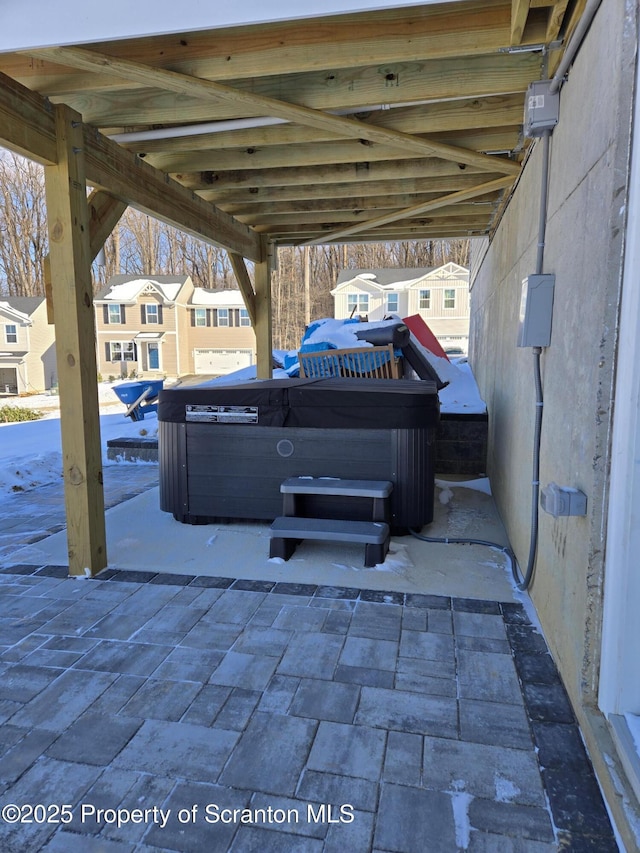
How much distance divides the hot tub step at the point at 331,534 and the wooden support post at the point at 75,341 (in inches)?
39.6

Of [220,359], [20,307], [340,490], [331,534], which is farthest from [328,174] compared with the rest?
[20,307]

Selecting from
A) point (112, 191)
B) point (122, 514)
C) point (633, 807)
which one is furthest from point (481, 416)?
point (633, 807)

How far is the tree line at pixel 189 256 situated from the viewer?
3028 cm

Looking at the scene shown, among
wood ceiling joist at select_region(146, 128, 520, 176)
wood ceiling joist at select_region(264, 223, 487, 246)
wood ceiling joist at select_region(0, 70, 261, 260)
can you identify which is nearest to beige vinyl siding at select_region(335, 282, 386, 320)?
wood ceiling joist at select_region(264, 223, 487, 246)

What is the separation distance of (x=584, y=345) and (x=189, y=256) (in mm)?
33622

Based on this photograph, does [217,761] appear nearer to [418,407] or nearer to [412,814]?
[412,814]

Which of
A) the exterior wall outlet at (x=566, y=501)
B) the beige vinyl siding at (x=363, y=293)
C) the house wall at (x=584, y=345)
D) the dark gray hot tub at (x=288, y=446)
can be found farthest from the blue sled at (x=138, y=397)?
the beige vinyl siding at (x=363, y=293)

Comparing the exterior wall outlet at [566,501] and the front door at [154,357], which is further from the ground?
the front door at [154,357]

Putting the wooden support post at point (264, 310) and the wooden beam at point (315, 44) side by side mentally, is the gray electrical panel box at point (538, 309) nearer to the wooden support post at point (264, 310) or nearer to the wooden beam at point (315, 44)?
the wooden beam at point (315, 44)

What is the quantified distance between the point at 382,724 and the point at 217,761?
1.76 ft

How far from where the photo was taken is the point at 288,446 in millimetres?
3658

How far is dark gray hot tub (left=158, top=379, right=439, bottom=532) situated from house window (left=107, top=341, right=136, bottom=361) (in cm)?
2149

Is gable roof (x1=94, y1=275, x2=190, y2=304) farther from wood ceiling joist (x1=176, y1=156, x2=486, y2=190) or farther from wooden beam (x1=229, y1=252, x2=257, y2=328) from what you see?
wood ceiling joist (x1=176, y1=156, x2=486, y2=190)

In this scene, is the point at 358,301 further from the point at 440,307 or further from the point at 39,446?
the point at 39,446
